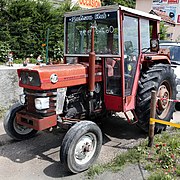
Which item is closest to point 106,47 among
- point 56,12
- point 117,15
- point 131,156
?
point 117,15

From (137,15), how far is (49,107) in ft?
7.19

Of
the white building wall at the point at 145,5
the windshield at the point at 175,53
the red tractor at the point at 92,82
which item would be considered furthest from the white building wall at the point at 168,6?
the red tractor at the point at 92,82

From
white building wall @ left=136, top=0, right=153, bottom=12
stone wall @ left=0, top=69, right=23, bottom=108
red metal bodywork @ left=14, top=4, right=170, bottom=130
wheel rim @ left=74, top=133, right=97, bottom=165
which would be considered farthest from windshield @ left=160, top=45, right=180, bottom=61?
white building wall @ left=136, top=0, right=153, bottom=12

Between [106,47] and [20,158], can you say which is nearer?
[20,158]

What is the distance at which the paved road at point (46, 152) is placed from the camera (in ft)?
11.4

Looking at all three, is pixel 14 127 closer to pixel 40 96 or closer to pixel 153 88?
pixel 40 96

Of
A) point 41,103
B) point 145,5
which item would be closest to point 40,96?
point 41,103

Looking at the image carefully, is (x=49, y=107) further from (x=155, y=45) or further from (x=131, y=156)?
(x=155, y=45)

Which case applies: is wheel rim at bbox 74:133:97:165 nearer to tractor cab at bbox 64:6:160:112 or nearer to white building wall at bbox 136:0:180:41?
tractor cab at bbox 64:6:160:112

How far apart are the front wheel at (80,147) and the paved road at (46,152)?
175 mm

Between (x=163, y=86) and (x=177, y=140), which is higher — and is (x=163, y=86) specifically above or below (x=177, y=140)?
above

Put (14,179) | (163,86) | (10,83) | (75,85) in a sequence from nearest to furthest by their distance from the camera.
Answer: (14,179)
(75,85)
(163,86)
(10,83)

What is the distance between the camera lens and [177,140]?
171 inches

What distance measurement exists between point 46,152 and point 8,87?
8.20 feet
